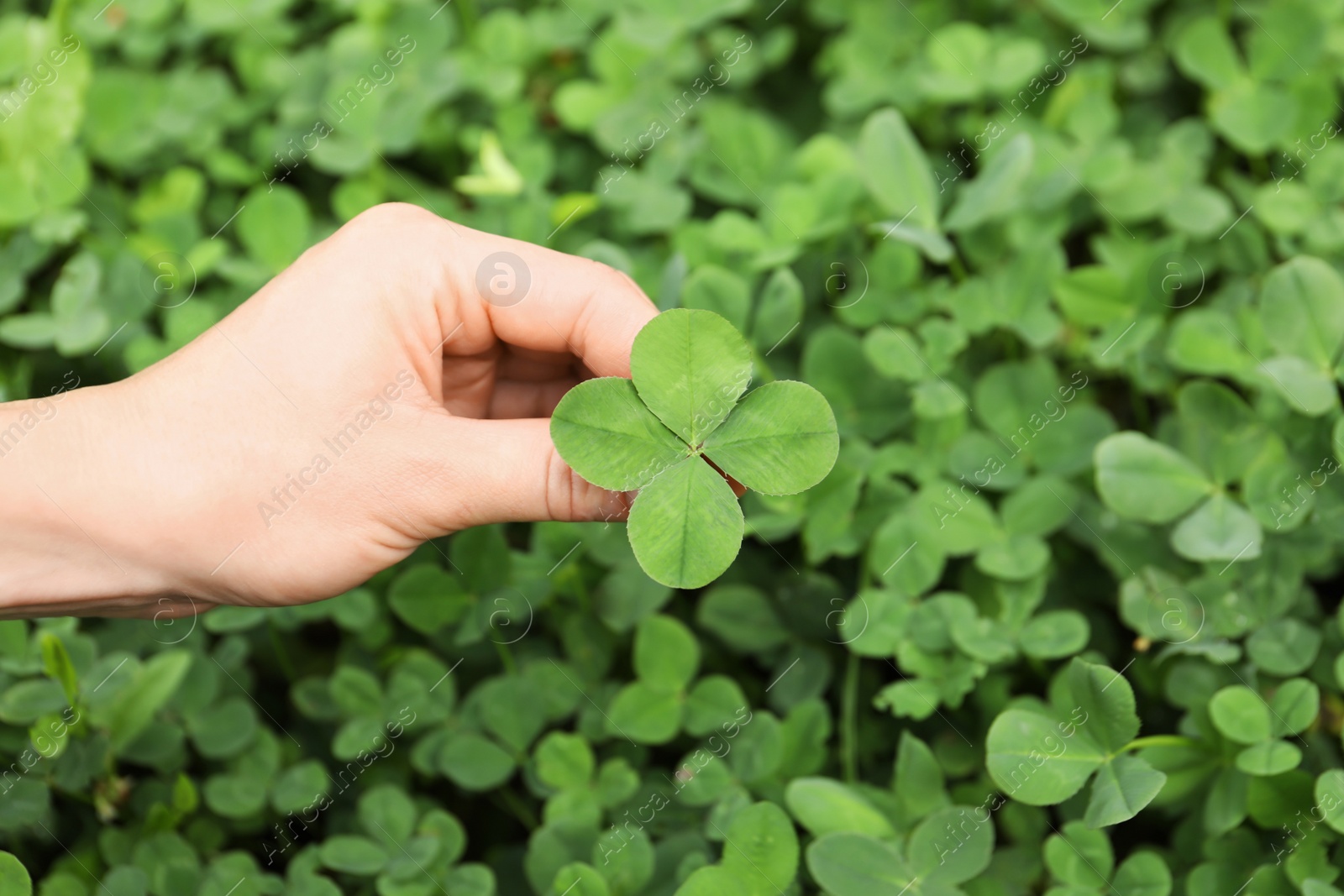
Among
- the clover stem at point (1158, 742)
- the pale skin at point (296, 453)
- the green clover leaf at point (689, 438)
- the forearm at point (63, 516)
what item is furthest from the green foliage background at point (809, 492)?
the green clover leaf at point (689, 438)

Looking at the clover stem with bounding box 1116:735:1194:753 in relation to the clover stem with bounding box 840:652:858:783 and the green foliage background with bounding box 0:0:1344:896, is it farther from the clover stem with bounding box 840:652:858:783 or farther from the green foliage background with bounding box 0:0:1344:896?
the clover stem with bounding box 840:652:858:783

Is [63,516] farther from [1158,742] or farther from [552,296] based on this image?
[1158,742]

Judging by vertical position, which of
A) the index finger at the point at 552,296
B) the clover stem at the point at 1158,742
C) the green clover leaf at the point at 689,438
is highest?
the index finger at the point at 552,296

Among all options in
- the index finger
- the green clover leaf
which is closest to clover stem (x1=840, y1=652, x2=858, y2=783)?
the green clover leaf

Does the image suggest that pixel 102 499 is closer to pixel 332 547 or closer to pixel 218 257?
pixel 332 547

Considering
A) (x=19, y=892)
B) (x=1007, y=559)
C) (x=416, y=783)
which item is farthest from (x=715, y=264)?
(x=19, y=892)

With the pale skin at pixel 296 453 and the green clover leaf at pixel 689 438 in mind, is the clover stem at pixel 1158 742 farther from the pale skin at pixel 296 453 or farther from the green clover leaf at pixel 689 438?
the pale skin at pixel 296 453

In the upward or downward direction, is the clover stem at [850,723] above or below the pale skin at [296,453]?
below
